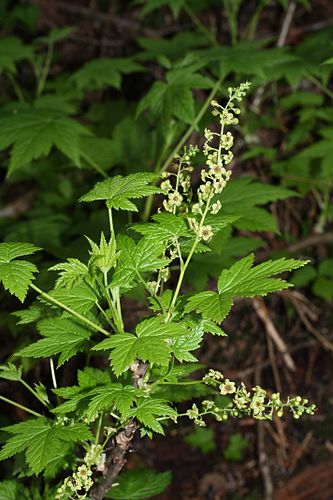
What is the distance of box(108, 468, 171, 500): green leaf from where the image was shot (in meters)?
2.14

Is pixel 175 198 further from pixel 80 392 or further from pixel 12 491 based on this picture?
pixel 12 491

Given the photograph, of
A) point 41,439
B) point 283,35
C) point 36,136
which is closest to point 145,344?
point 41,439

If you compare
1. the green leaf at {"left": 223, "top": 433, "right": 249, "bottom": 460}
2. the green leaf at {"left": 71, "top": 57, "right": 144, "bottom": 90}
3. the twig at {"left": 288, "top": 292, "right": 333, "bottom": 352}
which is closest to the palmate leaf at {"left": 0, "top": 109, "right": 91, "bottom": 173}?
the green leaf at {"left": 71, "top": 57, "right": 144, "bottom": 90}

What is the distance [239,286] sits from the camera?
153 centimetres

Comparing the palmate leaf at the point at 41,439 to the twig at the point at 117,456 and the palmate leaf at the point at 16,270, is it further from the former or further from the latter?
the palmate leaf at the point at 16,270

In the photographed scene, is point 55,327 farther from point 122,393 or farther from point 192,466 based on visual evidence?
point 192,466

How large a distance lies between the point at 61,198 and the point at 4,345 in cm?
103

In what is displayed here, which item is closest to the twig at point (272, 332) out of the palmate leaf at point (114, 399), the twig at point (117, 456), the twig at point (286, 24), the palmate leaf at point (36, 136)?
the palmate leaf at point (36, 136)

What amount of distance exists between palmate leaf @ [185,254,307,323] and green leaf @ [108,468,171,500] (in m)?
0.94

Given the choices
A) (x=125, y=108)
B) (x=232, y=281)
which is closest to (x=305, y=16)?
(x=125, y=108)

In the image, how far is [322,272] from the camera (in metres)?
4.01

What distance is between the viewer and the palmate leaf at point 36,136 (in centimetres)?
271

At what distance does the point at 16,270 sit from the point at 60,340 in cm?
24

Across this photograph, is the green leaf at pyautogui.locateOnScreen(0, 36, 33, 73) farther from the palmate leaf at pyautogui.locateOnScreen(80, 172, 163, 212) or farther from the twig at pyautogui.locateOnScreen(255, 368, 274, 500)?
the twig at pyautogui.locateOnScreen(255, 368, 274, 500)
